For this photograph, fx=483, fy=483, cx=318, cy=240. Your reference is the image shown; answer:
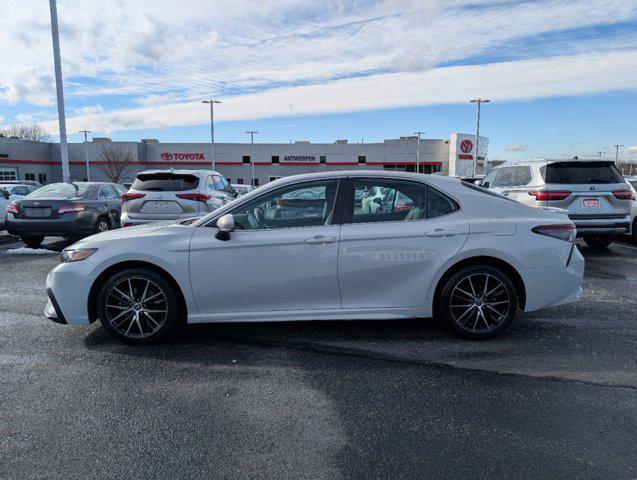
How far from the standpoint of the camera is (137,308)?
4.41 metres

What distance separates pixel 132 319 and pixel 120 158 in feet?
179

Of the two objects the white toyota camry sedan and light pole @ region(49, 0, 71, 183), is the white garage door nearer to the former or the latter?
light pole @ region(49, 0, 71, 183)

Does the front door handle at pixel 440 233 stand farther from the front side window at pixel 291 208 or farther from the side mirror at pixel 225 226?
the side mirror at pixel 225 226

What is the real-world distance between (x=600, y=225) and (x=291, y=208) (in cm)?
665

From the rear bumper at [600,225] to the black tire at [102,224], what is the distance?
9.40m

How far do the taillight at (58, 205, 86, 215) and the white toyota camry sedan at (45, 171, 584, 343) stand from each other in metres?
6.11

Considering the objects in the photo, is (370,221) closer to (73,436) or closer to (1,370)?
(73,436)

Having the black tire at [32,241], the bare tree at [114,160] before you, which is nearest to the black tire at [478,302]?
the black tire at [32,241]

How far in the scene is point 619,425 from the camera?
3033 millimetres

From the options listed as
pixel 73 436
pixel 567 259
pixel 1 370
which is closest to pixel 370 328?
pixel 567 259

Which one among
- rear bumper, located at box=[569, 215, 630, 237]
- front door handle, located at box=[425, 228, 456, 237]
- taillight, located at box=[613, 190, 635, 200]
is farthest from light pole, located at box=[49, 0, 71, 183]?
taillight, located at box=[613, 190, 635, 200]

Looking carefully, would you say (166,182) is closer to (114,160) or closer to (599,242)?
(599,242)

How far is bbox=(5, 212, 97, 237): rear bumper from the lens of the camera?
32.2 feet

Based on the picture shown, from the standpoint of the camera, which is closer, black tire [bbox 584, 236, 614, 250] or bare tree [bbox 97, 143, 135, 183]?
black tire [bbox 584, 236, 614, 250]
